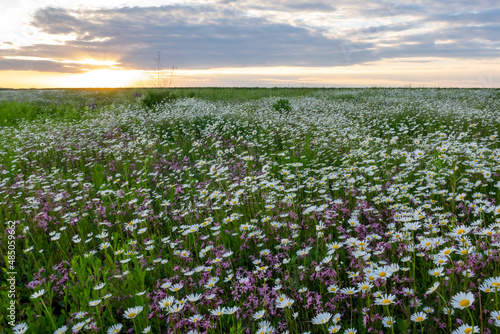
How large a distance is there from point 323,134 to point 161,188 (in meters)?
4.00

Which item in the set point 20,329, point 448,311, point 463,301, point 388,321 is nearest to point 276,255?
point 388,321

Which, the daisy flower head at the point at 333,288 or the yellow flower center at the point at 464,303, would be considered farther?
the daisy flower head at the point at 333,288

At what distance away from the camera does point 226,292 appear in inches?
119

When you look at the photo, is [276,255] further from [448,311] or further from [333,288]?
[448,311]

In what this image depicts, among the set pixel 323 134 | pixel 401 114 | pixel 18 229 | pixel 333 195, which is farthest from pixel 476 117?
pixel 18 229

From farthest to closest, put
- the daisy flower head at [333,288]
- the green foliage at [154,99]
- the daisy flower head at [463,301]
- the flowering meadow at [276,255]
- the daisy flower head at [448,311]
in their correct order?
the green foliage at [154,99] → the daisy flower head at [333,288] → the flowering meadow at [276,255] → the daisy flower head at [448,311] → the daisy flower head at [463,301]

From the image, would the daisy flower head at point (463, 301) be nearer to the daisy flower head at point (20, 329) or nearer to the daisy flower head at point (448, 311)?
the daisy flower head at point (448, 311)

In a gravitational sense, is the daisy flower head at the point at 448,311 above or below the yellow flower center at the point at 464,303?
below

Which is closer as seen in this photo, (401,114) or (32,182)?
(32,182)

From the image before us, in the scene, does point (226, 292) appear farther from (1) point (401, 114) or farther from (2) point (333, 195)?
(1) point (401, 114)

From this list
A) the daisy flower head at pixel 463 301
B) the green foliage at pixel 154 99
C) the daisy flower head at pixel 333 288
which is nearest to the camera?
the daisy flower head at pixel 463 301

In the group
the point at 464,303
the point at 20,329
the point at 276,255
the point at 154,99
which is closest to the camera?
the point at 464,303

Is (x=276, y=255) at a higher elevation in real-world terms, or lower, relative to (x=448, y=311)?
lower

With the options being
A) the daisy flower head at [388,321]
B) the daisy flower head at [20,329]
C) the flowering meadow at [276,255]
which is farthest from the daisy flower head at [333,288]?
the daisy flower head at [20,329]
